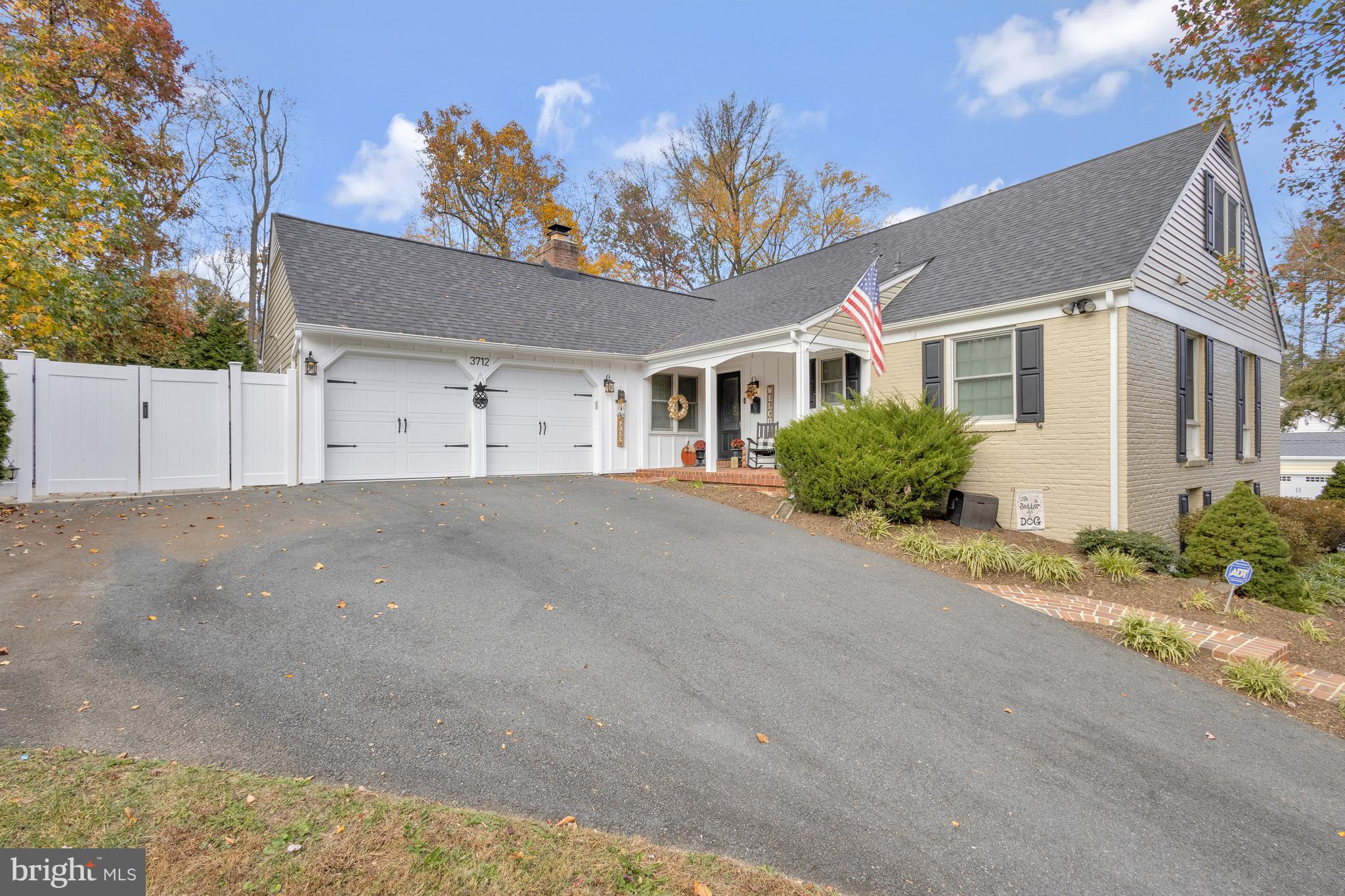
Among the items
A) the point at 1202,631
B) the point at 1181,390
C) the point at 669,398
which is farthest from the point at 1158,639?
the point at 669,398

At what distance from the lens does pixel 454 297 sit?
508 inches

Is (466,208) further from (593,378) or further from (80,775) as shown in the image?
(80,775)

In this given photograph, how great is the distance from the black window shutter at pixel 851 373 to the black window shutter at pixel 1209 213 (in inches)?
235

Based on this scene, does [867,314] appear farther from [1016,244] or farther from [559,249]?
[559,249]

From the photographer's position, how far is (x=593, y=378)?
13438mm

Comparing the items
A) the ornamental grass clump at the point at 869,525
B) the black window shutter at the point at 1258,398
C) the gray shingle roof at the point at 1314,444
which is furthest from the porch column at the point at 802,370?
the gray shingle roof at the point at 1314,444

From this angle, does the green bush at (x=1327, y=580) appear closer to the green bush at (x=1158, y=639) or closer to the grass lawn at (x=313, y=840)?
the green bush at (x=1158, y=639)

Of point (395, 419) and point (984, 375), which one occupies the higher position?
point (984, 375)

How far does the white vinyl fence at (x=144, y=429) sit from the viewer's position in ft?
27.2

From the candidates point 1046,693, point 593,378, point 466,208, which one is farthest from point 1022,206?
point 466,208

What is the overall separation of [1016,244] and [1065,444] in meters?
4.03

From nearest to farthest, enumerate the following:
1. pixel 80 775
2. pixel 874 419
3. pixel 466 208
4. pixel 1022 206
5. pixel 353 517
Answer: pixel 80 775 → pixel 353 517 → pixel 874 419 → pixel 1022 206 → pixel 466 208

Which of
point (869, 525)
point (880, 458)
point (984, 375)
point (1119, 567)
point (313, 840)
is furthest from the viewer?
point (984, 375)

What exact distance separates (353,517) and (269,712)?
4.91m
